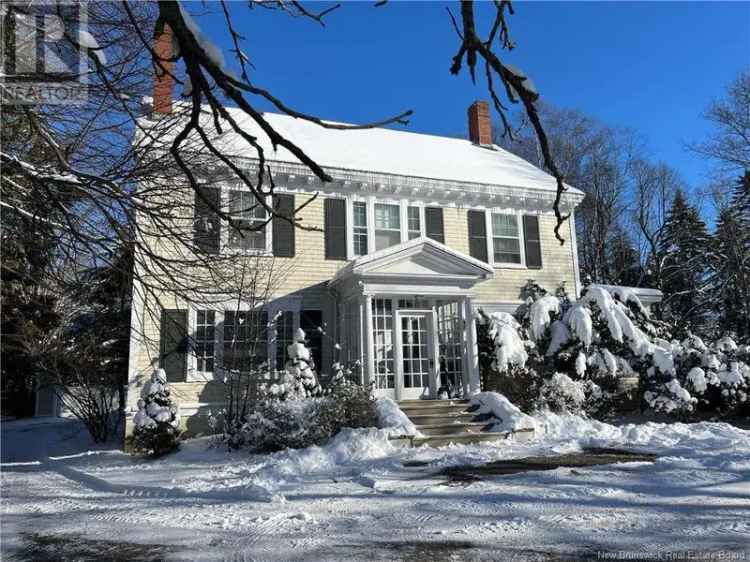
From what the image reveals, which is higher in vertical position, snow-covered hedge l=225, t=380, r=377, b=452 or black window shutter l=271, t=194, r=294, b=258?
black window shutter l=271, t=194, r=294, b=258

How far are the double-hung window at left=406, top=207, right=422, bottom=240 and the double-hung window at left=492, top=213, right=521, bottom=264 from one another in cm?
218

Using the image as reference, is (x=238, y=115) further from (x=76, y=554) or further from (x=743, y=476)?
(x=743, y=476)

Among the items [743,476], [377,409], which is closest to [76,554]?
[377,409]

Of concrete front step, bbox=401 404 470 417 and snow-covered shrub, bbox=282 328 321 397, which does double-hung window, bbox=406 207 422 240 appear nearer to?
snow-covered shrub, bbox=282 328 321 397

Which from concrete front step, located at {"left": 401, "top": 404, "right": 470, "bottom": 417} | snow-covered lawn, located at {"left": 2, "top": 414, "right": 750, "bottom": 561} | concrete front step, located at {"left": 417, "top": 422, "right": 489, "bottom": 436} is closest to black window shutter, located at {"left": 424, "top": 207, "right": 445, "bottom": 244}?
concrete front step, located at {"left": 401, "top": 404, "right": 470, "bottom": 417}

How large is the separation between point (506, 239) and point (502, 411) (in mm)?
5637

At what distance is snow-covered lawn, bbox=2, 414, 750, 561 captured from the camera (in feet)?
15.3

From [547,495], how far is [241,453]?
231 inches

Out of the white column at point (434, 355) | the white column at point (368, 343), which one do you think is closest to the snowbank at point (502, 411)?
the white column at point (434, 355)

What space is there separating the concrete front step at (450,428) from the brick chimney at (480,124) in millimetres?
11142

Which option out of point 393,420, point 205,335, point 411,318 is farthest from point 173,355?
point 411,318

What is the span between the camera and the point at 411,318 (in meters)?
13.0

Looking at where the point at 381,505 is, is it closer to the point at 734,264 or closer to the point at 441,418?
the point at 441,418

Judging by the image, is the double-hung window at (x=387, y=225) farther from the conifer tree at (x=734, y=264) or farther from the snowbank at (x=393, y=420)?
the conifer tree at (x=734, y=264)
